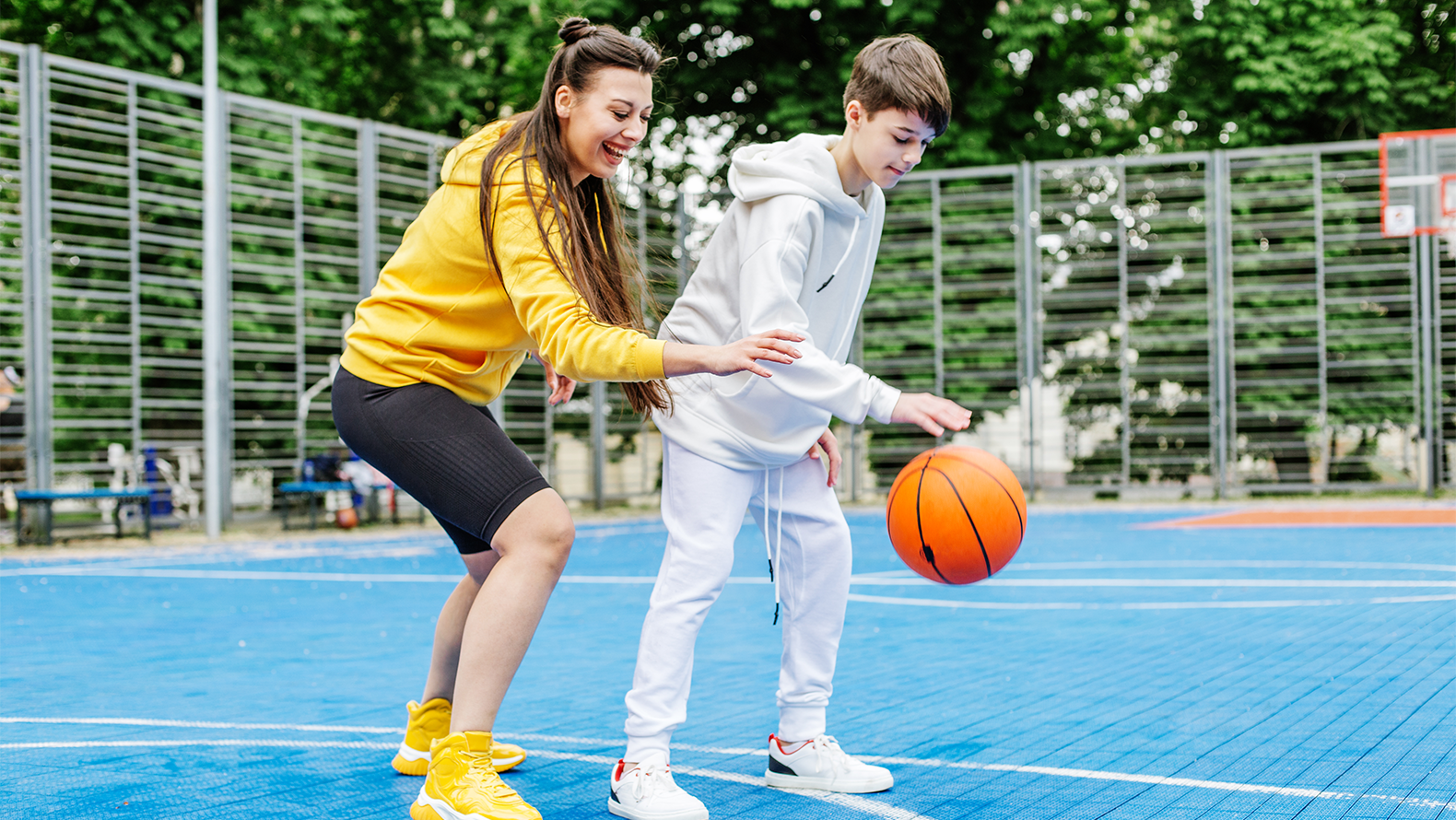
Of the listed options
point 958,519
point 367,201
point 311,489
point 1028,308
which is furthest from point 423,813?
point 1028,308

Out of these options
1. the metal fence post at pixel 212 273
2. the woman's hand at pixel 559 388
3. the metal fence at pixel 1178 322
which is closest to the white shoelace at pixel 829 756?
the woman's hand at pixel 559 388

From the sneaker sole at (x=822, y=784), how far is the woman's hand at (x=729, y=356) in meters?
1.14

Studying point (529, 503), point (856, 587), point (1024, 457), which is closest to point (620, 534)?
point (856, 587)

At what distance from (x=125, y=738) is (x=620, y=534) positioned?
8765 millimetres

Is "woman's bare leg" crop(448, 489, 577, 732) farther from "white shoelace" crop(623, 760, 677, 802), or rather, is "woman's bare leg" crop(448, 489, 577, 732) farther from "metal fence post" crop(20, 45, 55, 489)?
"metal fence post" crop(20, 45, 55, 489)

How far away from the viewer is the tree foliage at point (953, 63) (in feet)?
53.5

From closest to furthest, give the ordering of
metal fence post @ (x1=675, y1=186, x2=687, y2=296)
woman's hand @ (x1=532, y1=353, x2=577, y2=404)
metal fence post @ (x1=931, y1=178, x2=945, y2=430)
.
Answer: woman's hand @ (x1=532, y1=353, x2=577, y2=404) → metal fence post @ (x1=931, y1=178, x2=945, y2=430) → metal fence post @ (x1=675, y1=186, x2=687, y2=296)

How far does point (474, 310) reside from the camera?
2.72m

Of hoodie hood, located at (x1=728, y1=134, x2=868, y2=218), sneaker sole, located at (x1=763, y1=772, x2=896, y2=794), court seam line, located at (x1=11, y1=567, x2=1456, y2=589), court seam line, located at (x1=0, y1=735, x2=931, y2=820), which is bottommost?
court seam line, located at (x1=11, y1=567, x2=1456, y2=589)

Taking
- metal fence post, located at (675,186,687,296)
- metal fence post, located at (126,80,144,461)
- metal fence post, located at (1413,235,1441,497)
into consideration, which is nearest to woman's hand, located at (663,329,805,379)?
metal fence post, located at (126,80,144,461)

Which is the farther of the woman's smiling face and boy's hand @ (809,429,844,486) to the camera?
boy's hand @ (809,429,844,486)

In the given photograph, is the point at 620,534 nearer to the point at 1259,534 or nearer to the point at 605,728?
the point at 1259,534

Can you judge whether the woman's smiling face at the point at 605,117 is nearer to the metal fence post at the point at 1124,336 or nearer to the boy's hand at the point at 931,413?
the boy's hand at the point at 931,413

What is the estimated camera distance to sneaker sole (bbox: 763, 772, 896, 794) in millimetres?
2959
